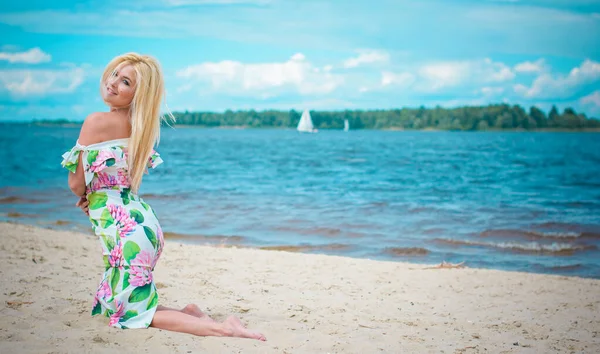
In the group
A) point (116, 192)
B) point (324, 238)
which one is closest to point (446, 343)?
point (116, 192)

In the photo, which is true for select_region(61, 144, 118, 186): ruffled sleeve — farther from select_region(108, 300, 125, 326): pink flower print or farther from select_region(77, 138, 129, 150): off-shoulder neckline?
select_region(108, 300, 125, 326): pink flower print

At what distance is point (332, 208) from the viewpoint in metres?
14.1

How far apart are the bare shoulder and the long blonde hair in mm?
107

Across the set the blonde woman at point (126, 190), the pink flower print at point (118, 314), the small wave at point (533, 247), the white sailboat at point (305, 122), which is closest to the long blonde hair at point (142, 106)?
the blonde woman at point (126, 190)

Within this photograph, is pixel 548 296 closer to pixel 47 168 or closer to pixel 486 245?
pixel 486 245

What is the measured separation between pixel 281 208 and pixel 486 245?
550cm

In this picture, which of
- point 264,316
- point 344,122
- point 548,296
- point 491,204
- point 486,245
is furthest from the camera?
point 344,122

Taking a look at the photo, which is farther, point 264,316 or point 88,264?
point 88,264

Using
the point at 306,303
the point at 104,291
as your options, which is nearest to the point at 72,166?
the point at 104,291

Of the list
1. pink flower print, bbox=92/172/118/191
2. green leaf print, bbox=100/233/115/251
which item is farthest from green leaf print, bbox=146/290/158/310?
pink flower print, bbox=92/172/118/191

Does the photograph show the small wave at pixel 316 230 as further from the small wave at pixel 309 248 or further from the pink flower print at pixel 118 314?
the pink flower print at pixel 118 314

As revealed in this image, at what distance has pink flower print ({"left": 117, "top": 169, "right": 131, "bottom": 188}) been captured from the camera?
13.3 ft

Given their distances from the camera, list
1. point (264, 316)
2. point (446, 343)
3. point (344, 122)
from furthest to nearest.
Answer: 1. point (344, 122)
2. point (264, 316)
3. point (446, 343)

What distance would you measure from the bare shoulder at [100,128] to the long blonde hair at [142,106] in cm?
11
